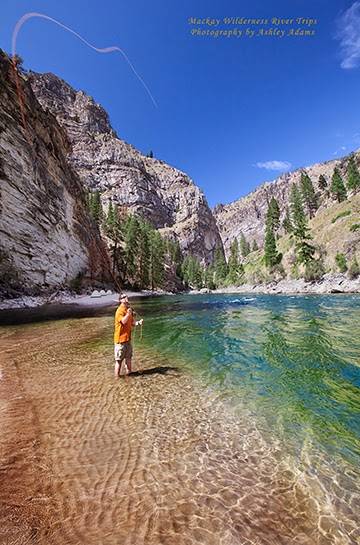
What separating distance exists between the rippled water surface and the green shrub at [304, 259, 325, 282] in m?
54.0

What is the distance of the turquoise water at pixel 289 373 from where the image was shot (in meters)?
6.34

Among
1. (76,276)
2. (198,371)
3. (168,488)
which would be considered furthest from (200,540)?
(76,276)

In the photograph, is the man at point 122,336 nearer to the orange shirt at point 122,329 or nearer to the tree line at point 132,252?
the orange shirt at point 122,329

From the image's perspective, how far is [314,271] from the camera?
6219cm

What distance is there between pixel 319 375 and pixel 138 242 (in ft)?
257

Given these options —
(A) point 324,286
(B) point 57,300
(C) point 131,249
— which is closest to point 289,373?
(B) point 57,300

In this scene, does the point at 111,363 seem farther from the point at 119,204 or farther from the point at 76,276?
the point at 119,204

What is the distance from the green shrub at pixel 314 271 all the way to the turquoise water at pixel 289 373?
149 feet

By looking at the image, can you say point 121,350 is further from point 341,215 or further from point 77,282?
point 341,215

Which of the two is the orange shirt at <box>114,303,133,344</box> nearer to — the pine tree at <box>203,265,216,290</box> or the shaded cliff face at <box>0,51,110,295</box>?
the shaded cliff face at <box>0,51,110,295</box>

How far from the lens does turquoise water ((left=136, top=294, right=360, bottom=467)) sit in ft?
20.8

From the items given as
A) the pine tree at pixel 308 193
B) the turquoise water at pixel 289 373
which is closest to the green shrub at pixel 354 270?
the turquoise water at pixel 289 373

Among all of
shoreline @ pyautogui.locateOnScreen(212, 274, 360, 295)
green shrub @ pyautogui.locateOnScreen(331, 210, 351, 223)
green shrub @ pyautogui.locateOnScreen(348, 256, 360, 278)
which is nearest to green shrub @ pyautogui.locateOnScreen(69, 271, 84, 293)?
shoreline @ pyautogui.locateOnScreen(212, 274, 360, 295)

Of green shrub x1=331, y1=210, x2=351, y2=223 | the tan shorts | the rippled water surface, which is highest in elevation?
green shrub x1=331, y1=210, x2=351, y2=223
